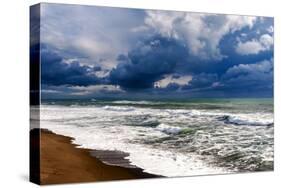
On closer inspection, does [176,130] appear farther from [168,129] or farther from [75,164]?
[75,164]

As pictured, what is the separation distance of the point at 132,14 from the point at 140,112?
4.67 ft

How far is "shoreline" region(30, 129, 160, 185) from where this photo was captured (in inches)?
368

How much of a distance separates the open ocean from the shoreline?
102 mm

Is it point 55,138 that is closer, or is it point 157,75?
point 55,138

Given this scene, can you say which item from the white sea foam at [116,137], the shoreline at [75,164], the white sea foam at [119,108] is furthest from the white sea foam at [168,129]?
the shoreline at [75,164]

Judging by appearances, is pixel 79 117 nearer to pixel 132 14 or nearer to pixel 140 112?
pixel 140 112

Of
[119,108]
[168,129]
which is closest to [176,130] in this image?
[168,129]

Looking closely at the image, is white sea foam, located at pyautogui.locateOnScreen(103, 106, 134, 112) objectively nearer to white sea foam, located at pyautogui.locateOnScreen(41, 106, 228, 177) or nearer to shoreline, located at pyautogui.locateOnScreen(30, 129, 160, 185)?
white sea foam, located at pyautogui.locateOnScreen(41, 106, 228, 177)

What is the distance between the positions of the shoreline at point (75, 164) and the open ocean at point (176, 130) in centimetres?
10

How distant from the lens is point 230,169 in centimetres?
1069

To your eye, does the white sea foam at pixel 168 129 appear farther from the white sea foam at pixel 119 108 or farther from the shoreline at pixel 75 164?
the shoreline at pixel 75 164

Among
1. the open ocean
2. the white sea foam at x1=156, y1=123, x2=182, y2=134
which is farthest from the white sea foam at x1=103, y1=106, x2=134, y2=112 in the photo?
the white sea foam at x1=156, y1=123, x2=182, y2=134

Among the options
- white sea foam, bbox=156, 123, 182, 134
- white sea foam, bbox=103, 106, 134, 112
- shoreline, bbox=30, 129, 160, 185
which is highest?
white sea foam, bbox=103, 106, 134, 112
